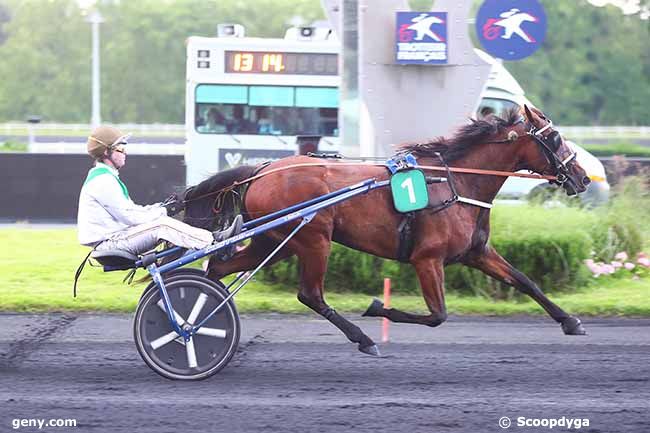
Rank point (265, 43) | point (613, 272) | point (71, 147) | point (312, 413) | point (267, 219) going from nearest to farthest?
point (312, 413), point (267, 219), point (613, 272), point (265, 43), point (71, 147)

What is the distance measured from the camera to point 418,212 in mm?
6848

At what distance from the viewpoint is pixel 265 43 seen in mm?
16969

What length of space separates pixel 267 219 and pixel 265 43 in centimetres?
1048

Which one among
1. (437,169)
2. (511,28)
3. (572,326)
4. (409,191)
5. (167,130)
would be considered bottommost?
(572,326)

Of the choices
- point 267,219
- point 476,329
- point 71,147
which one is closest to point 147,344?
point 267,219

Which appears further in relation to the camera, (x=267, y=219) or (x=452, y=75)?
(x=452, y=75)

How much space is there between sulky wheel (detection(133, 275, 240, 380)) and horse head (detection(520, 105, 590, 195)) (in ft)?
7.38

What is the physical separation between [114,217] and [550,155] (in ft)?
9.26

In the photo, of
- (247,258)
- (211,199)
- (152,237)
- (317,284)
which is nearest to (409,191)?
(317,284)

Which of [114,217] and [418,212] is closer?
[114,217]

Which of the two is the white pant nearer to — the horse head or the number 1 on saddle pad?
the number 1 on saddle pad

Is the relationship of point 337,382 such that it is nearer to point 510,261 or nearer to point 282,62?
point 510,261

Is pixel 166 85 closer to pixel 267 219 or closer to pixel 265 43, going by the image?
pixel 265 43

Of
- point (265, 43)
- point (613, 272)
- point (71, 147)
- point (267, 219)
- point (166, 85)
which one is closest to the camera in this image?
point (267, 219)
